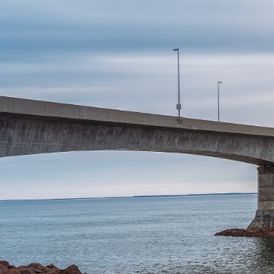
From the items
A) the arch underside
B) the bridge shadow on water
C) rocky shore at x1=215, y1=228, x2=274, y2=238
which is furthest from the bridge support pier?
the bridge shadow on water

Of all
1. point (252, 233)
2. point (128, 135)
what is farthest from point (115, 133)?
point (252, 233)

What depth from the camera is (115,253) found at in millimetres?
60812

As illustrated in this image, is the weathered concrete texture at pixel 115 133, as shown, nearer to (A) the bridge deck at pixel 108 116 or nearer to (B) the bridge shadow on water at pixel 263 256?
(A) the bridge deck at pixel 108 116

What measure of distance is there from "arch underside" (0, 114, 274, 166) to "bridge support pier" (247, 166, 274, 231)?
1.17 m

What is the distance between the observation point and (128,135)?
5225 centimetres

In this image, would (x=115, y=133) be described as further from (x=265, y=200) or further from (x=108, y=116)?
(x=265, y=200)

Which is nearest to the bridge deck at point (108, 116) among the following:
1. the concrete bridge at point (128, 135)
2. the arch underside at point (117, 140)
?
the concrete bridge at point (128, 135)

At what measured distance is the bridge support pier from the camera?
231 ft

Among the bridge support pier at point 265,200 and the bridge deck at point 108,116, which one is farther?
the bridge support pier at point 265,200

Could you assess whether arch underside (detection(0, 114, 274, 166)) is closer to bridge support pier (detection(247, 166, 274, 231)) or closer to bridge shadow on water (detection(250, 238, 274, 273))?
bridge support pier (detection(247, 166, 274, 231))

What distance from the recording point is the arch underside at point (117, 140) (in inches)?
1667

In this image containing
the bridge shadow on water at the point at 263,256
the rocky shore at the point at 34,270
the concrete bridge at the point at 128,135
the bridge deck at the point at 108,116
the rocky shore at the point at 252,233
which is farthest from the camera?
the rocky shore at the point at 252,233

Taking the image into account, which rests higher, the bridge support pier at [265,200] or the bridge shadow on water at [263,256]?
the bridge support pier at [265,200]

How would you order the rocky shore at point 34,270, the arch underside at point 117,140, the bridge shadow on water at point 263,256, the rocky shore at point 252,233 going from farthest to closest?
the rocky shore at point 252,233
the bridge shadow on water at point 263,256
the arch underside at point 117,140
the rocky shore at point 34,270
